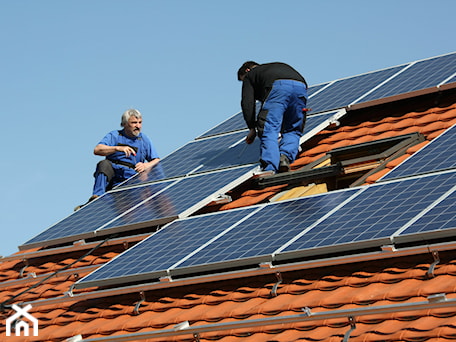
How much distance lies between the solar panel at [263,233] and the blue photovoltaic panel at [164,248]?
0.23 meters

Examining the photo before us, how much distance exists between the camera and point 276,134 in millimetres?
11367

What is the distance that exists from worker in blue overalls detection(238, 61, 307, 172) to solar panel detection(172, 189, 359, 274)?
1.82 m

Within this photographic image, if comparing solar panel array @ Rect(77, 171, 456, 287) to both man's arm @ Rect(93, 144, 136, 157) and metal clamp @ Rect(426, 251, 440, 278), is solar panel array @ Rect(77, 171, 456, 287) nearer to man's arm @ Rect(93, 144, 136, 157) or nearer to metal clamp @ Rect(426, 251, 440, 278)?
metal clamp @ Rect(426, 251, 440, 278)

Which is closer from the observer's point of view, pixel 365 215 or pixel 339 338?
pixel 339 338

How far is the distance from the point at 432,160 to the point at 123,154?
589 centimetres

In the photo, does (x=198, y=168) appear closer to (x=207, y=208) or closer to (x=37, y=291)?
(x=207, y=208)

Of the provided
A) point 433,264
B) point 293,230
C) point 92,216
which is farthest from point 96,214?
point 433,264

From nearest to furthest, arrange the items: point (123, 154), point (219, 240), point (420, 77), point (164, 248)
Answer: point (219, 240)
point (164, 248)
point (420, 77)
point (123, 154)

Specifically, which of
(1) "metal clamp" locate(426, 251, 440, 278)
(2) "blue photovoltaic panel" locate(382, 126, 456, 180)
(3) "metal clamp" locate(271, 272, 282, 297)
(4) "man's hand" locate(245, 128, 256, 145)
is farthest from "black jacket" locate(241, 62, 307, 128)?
(1) "metal clamp" locate(426, 251, 440, 278)

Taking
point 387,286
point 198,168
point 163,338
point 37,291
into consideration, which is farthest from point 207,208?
point 387,286

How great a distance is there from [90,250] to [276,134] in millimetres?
2735

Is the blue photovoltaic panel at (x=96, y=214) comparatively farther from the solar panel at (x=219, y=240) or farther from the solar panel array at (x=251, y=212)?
the solar panel at (x=219, y=240)

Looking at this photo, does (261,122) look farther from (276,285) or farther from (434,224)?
(434,224)

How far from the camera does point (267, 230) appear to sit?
8.99 meters
